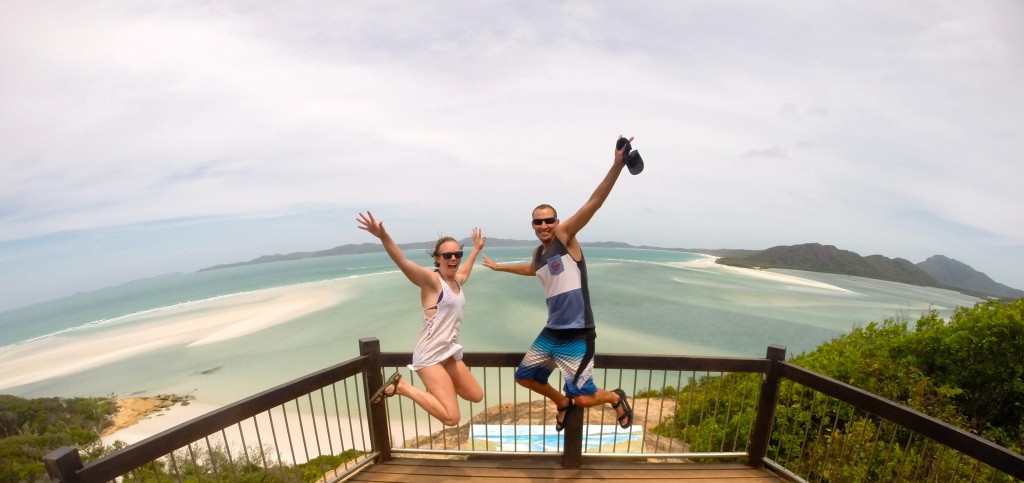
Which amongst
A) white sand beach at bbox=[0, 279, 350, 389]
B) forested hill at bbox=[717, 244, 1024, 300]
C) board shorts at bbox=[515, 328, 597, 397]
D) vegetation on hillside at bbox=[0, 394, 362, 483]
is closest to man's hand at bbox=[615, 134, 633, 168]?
board shorts at bbox=[515, 328, 597, 397]

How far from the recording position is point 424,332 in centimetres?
333

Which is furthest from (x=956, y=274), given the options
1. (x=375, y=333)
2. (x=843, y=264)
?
(x=375, y=333)

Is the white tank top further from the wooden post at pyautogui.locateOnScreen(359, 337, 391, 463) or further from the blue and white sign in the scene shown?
the blue and white sign

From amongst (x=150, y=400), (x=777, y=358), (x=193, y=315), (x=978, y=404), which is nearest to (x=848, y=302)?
(x=978, y=404)

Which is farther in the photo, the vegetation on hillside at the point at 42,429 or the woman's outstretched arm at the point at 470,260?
the vegetation on hillside at the point at 42,429

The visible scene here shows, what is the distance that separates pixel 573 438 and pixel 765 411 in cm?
166

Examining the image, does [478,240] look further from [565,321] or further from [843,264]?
[843,264]

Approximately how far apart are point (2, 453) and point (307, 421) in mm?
11076

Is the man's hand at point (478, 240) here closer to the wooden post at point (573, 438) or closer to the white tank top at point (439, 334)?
the white tank top at point (439, 334)

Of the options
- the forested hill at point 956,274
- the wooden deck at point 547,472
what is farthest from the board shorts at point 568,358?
the forested hill at point 956,274

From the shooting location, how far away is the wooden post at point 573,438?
3.64 meters

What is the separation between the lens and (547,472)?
370 cm

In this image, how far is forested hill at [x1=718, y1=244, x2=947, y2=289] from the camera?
11761 centimetres

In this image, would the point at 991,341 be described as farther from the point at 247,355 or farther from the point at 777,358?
the point at 247,355
